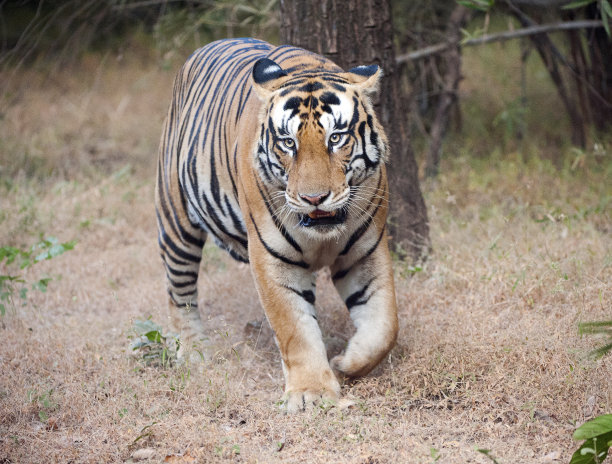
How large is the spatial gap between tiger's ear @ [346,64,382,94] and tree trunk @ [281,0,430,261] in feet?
3.77

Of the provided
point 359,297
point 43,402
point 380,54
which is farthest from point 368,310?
point 380,54

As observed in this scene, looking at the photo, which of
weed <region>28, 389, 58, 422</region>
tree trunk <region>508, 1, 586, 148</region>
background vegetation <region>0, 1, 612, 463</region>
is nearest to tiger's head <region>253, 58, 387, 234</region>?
background vegetation <region>0, 1, 612, 463</region>

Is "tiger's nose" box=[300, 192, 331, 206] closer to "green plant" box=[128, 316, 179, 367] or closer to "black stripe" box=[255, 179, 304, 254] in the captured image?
"black stripe" box=[255, 179, 304, 254]

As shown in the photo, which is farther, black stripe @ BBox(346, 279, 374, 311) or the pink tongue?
black stripe @ BBox(346, 279, 374, 311)

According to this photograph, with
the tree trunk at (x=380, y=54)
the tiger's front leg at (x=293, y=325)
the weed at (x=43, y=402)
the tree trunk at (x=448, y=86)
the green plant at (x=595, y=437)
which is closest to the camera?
the green plant at (x=595, y=437)

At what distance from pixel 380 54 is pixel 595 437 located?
2.76 m

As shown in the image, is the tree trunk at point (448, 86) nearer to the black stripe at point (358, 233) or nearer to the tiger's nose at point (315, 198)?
the black stripe at point (358, 233)

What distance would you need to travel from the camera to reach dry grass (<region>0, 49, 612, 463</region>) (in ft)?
9.14

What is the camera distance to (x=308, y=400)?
9.68 feet

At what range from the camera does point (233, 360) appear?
3.66 meters

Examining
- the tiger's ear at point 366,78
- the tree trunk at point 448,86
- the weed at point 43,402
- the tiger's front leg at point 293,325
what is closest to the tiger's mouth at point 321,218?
the tiger's front leg at point 293,325

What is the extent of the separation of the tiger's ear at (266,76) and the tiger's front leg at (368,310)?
848mm

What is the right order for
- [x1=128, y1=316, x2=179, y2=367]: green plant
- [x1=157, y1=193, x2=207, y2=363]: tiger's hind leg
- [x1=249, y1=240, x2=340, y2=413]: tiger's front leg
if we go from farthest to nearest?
[x1=157, y1=193, x2=207, y2=363]: tiger's hind leg < [x1=128, y1=316, x2=179, y2=367]: green plant < [x1=249, y1=240, x2=340, y2=413]: tiger's front leg

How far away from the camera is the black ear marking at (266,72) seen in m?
3.08
